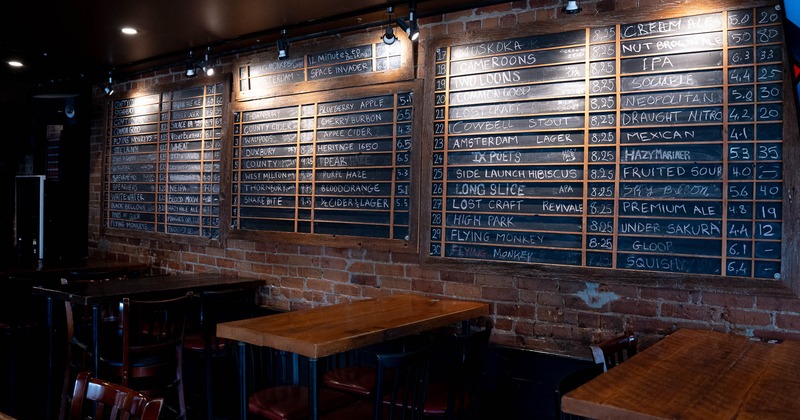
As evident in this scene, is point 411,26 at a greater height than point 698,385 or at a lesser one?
greater

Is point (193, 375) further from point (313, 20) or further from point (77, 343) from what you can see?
point (313, 20)

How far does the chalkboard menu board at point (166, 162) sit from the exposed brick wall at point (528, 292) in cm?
45

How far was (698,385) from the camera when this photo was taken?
6.74 ft

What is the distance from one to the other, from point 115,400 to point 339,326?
1208mm

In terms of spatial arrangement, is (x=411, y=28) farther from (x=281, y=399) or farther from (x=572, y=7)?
(x=281, y=399)

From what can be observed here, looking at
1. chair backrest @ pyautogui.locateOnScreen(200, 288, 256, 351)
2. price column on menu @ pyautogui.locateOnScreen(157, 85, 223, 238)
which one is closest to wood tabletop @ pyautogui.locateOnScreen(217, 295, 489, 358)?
chair backrest @ pyautogui.locateOnScreen(200, 288, 256, 351)

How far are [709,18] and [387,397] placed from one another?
265 centimetres

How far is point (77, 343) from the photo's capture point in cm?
391

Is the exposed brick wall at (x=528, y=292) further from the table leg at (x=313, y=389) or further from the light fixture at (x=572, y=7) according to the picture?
the table leg at (x=313, y=389)

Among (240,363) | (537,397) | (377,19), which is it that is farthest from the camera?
(377,19)

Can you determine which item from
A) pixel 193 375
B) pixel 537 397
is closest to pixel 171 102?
pixel 193 375

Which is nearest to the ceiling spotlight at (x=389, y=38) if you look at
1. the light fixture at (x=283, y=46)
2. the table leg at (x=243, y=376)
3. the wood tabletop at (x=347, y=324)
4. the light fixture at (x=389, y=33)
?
the light fixture at (x=389, y=33)

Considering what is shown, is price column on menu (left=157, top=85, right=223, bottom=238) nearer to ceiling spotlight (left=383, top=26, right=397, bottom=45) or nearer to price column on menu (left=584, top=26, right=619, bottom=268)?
ceiling spotlight (left=383, top=26, right=397, bottom=45)

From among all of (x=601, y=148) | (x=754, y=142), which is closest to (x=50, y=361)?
(x=601, y=148)
